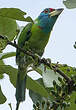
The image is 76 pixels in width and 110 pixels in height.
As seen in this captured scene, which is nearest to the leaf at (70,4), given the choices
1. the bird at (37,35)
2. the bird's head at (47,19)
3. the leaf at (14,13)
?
the leaf at (14,13)

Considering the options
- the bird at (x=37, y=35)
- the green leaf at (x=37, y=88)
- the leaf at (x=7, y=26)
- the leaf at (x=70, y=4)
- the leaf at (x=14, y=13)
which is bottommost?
the bird at (x=37, y=35)

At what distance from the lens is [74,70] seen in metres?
1.46

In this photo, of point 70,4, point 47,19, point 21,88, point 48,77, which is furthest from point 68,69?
point 47,19

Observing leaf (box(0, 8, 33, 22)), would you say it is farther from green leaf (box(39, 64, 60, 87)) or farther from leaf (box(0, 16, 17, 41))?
green leaf (box(39, 64, 60, 87))

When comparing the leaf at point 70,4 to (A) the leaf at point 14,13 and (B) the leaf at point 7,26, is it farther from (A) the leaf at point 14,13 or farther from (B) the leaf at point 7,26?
(B) the leaf at point 7,26

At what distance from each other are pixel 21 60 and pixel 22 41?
211mm

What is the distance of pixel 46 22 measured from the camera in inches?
99.0

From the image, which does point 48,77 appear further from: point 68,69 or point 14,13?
point 14,13

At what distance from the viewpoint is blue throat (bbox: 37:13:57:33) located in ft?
7.73

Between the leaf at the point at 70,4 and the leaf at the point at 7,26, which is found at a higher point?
the leaf at the point at 70,4

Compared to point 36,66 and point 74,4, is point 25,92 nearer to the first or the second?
point 36,66

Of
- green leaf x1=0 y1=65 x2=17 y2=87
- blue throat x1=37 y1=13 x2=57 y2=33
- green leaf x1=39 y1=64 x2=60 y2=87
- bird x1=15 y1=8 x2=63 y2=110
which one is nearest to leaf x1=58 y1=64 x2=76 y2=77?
green leaf x1=39 y1=64 x2=60 y2=87

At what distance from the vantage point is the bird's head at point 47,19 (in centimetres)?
234

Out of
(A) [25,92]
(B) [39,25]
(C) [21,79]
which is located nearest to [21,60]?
(C) [21,79]
